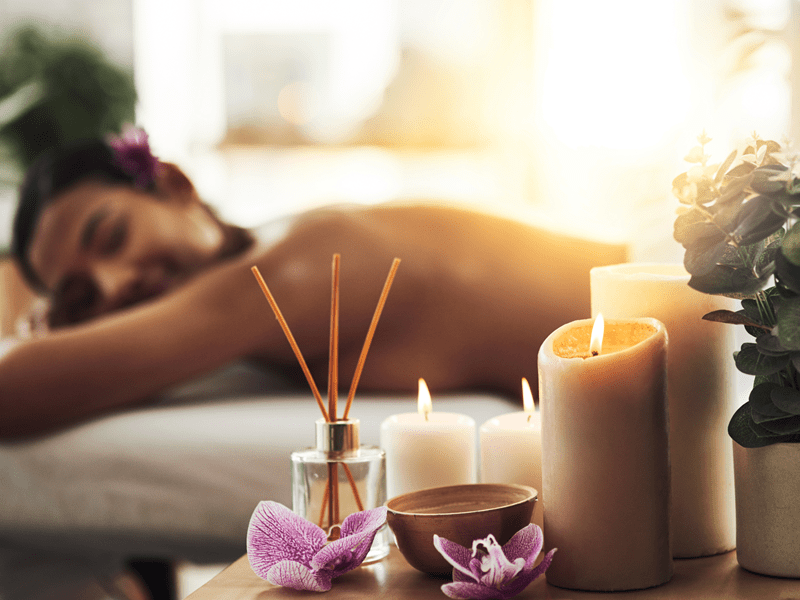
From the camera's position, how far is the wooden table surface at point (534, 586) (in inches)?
19.6

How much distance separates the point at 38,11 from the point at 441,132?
164 cm

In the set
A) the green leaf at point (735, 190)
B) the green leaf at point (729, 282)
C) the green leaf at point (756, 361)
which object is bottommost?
the green leaf at point (756, 361)

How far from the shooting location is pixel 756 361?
1.68 ft

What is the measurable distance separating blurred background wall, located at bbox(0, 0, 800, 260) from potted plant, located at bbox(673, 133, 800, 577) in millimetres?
2672

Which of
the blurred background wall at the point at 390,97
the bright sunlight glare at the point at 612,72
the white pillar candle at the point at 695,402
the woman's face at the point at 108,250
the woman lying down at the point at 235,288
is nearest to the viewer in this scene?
the white pillar candle at the point at 695,402

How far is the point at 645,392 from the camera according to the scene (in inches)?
19.4

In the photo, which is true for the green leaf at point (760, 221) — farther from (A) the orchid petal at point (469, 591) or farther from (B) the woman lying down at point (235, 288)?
(B) the woman lying down at point (235, 288)

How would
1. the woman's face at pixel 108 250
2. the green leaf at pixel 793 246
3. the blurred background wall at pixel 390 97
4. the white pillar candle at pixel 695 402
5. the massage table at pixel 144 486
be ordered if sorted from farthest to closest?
1. the blurred background wall at pixel 390 97
2. the woman's face at pixel 108 250
3. the massage table at pixel 144 486
4. the white pillar candle at pixel 695 402
5. the green leaf at pixel 793 246

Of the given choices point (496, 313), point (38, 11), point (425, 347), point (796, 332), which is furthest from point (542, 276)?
point (38, 11)

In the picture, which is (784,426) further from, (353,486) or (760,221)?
(353,486)

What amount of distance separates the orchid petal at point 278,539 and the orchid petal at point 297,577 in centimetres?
1

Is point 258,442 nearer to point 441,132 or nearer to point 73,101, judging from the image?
point 73,101

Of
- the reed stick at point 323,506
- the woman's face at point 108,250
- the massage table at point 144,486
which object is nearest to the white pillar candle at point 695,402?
the reed stick at point 323,506

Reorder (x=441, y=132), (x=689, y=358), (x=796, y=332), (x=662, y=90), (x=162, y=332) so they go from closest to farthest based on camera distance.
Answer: (x=796, y=332) → (x=689, y=358) → (x=162, y=332) → (x=662, y=90) → (x=441, y=132)
